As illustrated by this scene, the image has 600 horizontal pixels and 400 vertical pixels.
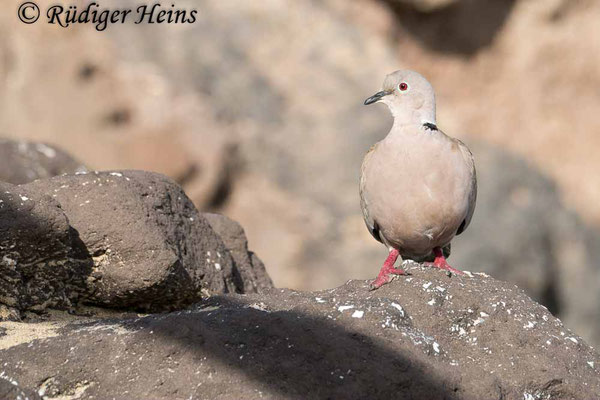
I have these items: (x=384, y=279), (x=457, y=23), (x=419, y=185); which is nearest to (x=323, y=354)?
(x=384, y=279)

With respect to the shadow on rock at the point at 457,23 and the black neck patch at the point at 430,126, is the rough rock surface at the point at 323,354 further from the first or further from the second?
the shadow on rock at the point at 457,23

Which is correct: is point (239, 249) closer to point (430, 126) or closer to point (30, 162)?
point (430, 126)

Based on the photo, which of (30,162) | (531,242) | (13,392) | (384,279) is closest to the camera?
(13,392)

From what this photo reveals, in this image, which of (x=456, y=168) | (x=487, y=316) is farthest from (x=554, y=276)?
(x=487, y=316)

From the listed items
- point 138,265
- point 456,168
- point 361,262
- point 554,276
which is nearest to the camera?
point 138,265

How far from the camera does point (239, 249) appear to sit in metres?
6.39

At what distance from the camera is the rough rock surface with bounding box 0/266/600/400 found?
4004mm

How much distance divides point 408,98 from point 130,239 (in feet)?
6.56

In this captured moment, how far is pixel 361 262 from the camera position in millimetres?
12016

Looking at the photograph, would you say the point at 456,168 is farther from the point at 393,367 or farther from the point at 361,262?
the point at 361,262

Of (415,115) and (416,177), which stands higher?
(415,115)

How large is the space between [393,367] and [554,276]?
33.2ft

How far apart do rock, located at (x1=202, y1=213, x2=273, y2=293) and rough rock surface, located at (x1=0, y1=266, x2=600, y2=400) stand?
5.31ft

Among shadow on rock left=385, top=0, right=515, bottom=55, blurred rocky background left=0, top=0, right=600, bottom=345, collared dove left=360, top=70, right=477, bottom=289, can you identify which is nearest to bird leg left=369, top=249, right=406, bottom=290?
collared dove left=360, top=70, right=477, bottom=289
